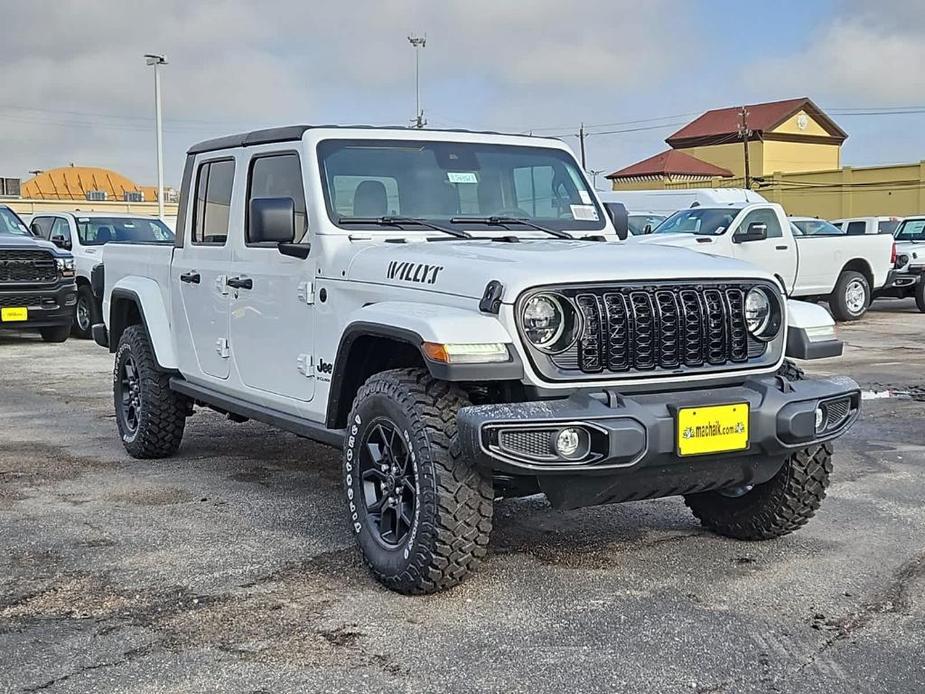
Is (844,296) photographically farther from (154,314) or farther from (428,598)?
(428,598)

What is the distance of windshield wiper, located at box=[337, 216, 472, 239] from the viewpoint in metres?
5.30

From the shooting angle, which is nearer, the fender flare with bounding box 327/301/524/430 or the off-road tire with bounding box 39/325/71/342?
the fender flare with bounding box 327/301/524/430

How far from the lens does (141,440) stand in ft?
22.9

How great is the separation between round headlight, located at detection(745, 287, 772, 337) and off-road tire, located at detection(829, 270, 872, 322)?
13.6m

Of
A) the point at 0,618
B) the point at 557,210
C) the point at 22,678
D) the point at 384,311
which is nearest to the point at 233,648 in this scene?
the point at 22,678

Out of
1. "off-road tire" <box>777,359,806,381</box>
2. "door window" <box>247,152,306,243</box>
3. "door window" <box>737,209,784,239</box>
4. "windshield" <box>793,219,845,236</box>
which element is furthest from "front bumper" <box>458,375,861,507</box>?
"windshield" <box>793,219,845,236</box>

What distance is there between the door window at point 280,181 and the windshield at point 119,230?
9.92 meters

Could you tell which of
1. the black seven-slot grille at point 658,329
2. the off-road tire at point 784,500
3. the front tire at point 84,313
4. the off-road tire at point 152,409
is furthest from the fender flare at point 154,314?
the front tire at point 84,313

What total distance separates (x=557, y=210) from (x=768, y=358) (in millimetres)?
1650

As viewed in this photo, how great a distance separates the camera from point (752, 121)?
214 feet

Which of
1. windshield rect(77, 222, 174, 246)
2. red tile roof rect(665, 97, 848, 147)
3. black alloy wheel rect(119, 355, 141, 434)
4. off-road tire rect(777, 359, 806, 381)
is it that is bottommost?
black alloy wheel rect(119, 355, 141, 434)

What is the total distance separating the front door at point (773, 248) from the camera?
16.5 meters

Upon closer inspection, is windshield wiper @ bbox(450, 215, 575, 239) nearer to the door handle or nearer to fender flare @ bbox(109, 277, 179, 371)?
the door handle

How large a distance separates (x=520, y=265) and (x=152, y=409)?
3363mm
